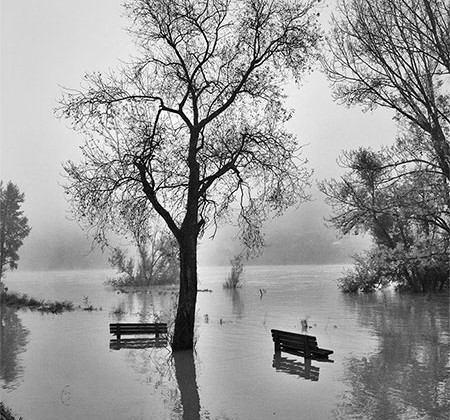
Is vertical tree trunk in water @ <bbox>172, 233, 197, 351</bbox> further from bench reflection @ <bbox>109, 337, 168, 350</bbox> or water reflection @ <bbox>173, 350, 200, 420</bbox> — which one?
bench reflection @ <bbox>109, 337, 168, 350</bbox>

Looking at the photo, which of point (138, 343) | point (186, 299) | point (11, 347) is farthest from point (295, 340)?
point (11, 347)

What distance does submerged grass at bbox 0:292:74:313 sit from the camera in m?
35.2

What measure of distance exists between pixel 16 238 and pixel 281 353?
55.3 m

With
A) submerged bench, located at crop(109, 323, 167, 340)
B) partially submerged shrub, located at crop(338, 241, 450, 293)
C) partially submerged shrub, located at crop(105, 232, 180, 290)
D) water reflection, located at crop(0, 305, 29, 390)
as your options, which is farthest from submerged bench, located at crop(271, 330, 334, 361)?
partially submerged shrub, located at crop(105, 232, 180, 290)

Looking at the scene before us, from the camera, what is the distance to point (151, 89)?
19406mm

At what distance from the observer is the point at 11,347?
19422 mm

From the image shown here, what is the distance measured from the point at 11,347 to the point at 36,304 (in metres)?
20.4

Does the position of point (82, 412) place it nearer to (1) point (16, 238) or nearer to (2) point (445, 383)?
(2) point (445, 383)

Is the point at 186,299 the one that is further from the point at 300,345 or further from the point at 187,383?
the point at 187,383

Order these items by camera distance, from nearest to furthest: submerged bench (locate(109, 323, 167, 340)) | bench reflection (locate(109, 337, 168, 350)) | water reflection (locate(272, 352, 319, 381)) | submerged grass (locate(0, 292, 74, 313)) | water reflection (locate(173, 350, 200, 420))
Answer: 1. water reflection (locate(173, 350, 200, 420))
2. water reflection (locate(272, 352, 319, 381))
3. bench reflection (locate(109, 337, 168, 350))
4. submerged bench (locate(109, 323, 167, 340))
5. submerged grass (locate(0, 292, 74, 313))

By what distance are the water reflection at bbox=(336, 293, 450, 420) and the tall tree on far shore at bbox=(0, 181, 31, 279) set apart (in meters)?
49.8

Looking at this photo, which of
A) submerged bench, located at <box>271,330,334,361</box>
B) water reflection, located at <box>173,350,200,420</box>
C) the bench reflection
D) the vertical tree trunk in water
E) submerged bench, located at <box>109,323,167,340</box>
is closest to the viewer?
water reflection, located at <box>173,350,200,420</box>

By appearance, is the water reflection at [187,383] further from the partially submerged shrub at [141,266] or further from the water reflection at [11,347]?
Answer: the partially submerged shrub at [141,266]

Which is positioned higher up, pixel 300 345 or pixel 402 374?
pixel 300 345
